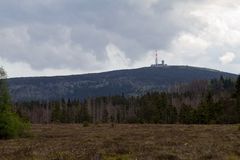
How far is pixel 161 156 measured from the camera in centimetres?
2427

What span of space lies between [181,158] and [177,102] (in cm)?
17106

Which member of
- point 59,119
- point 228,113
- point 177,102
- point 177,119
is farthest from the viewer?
point 177,102

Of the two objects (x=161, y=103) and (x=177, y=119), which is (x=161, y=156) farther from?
(x=161, y=103)

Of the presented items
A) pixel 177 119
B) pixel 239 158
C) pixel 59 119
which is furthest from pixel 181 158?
pixel 59 119

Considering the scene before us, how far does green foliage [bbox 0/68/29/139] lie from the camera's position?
184 feet

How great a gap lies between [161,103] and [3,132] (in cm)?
10423

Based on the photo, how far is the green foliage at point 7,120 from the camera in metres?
56.2

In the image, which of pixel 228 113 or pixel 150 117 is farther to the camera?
pixel 150 117

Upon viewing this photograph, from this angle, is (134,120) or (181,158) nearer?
(181,158)

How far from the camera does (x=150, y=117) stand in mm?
158750

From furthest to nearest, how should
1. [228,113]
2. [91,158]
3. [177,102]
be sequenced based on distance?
[177,102] < [228,113] < [91,158]

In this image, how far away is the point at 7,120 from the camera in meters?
56.1

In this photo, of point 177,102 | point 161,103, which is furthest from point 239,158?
point 177,102

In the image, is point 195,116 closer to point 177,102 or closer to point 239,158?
point 177,102
